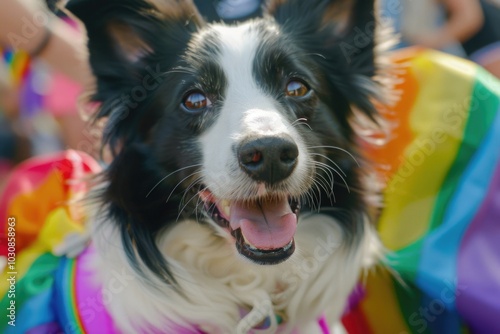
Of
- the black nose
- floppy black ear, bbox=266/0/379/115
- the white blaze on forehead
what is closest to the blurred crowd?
floppy black ear, bbox=266/0/379/115

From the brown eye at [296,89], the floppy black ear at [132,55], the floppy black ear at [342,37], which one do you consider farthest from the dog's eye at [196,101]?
the floppy black ear at [342,37]

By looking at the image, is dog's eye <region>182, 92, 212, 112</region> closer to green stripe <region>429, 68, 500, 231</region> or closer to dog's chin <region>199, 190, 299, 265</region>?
dog's chin <region>199, 190, 299, 265</region>

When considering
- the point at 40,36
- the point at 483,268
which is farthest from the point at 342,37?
the point at 40,36

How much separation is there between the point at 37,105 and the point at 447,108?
2.98 m

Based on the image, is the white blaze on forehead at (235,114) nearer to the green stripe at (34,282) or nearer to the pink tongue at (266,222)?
the pink tongue at (266,222)

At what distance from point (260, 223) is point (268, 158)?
30 cm

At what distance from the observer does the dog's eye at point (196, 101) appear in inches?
80.0

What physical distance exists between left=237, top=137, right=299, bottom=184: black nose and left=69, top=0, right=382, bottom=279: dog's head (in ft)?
0.04

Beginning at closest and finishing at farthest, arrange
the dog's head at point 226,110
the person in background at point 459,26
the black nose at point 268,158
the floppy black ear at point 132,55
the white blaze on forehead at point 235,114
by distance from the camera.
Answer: the black nose at point 268,158 → the white blaze on forehead at point 235,114 → the dog's head at point 226,110 → the floppy black ear at point 132,55 → the person in background at point 459,26

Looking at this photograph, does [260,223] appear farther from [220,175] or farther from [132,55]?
[132,55]

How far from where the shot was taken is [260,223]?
1.89m

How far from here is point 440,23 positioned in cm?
399

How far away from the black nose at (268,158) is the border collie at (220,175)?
0.06m

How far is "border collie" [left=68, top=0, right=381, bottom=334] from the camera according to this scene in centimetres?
193
